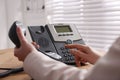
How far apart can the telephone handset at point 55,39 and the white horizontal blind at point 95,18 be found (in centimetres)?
56

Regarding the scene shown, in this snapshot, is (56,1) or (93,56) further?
(56,1)

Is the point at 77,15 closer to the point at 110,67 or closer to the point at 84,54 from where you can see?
the point at 84,54

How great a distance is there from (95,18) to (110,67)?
1.27 metres

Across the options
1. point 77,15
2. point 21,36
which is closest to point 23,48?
point 21,36

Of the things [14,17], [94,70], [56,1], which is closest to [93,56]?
[94,70]

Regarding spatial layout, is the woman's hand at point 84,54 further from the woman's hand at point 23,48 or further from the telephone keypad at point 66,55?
the woman's hand at point 23,48

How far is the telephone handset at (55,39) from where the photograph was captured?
2.79 ft

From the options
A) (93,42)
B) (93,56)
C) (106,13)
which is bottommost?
(93,42)

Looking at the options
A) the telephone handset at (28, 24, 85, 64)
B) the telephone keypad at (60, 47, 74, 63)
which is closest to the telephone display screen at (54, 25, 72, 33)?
the telephone handset at (28, 24, 85, 64)

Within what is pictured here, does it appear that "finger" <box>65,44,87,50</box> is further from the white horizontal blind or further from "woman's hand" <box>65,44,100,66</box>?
the white horizontal blind

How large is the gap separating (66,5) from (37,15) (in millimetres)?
344

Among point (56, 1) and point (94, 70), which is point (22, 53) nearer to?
point (94, 70)

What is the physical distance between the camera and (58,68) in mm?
544

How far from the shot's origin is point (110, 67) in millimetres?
374
